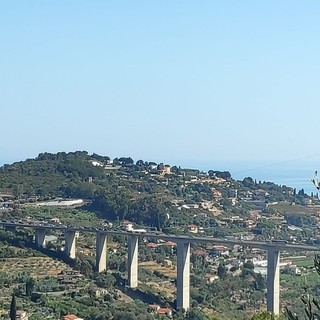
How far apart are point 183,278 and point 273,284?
3.52 meters

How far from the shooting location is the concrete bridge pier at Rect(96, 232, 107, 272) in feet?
116

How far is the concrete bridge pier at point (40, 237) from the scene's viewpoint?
1457 inches

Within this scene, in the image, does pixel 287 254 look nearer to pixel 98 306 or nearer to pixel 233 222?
pixel 233 222

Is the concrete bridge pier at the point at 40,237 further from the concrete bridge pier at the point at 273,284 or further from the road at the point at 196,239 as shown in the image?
the concrete bridge pier at the point at 273,284

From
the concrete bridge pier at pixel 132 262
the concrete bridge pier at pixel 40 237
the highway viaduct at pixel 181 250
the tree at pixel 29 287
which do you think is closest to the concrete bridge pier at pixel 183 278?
the highway viaduct at pixel 181 250

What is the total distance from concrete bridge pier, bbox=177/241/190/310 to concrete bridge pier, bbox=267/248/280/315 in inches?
117

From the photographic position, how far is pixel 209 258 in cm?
4050

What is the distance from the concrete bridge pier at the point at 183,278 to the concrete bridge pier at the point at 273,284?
298cm

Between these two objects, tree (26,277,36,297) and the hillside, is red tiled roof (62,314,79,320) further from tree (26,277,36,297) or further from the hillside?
the hillside

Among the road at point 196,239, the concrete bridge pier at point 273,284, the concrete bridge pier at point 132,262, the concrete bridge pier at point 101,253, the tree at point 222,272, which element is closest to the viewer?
the concrete bridge pier at point 273,284

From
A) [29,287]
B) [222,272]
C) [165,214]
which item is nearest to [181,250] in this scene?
[222,272]

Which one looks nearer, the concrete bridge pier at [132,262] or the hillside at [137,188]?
the concrete bridge pier at [132,262]

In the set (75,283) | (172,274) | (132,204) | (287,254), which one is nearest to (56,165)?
(132,204)

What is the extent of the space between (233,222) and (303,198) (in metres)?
Result: 13.0
